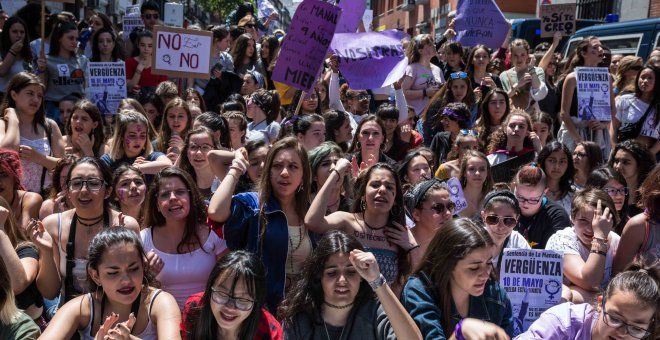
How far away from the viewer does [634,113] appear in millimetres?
8023

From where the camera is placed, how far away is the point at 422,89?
9539mm

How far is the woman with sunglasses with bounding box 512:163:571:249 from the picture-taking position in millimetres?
5328

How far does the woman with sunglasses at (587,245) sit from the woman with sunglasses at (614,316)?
809 mm

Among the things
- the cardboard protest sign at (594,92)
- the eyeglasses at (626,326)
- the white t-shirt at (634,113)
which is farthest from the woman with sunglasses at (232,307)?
the white t-shirt at (634,113)

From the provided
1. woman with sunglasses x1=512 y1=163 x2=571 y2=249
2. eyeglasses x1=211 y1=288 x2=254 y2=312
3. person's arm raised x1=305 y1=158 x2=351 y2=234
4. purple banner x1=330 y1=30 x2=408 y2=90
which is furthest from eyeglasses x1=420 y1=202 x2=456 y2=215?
purple banner x1=330 y1=30 x2=408 y2=90

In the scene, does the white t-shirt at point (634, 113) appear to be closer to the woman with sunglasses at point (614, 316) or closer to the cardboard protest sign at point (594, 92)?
the cardboard protest sign at point (594, 92)

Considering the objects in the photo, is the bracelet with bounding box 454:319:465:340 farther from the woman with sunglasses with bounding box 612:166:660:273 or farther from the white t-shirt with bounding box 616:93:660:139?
the white t-shirt with bounding box 616:93:660:139

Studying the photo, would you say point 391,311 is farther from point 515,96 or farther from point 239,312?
point 515,96

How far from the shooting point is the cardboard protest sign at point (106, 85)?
26.0 feet

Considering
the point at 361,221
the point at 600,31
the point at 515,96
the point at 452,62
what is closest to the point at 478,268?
the point at 361,221

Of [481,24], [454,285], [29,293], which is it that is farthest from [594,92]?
[29,293]

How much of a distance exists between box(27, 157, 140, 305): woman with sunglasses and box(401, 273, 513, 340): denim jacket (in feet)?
5.20

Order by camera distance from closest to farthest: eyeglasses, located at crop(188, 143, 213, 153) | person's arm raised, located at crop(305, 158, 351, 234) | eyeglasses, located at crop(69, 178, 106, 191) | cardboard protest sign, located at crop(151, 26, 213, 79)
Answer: person's arm raised, located at crop(305, 158, 351, 234), eyeglasses, located at crop(69, 178, 106, 191), eyeglasses, located at crop(188, 143, 213, 153), cardboard protest sign, located at crop(151, 26, 213, 79)

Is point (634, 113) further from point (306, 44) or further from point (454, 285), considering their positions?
point (454, 285)
